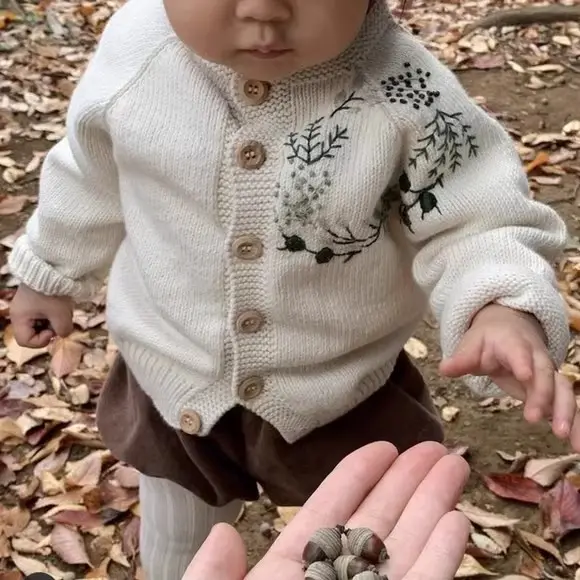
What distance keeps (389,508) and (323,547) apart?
13cm

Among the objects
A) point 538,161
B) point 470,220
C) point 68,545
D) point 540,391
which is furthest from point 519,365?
point 538,161

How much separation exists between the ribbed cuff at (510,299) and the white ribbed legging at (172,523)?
1.91 feet

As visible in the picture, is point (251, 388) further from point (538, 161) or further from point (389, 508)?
point (538, 161)

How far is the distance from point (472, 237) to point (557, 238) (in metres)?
0.11

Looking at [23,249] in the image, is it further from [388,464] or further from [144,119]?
[388,464]

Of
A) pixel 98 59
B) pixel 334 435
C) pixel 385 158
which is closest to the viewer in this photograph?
pixel 385 158

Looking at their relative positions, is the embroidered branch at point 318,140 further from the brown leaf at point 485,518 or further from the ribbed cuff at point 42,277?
the brown leaf at point 485,518

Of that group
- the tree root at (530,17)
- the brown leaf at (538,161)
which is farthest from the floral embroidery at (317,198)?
the tree root at (530,17)

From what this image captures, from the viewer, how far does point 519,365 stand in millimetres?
964

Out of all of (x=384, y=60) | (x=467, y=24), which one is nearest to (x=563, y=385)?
(x=384, y=60)

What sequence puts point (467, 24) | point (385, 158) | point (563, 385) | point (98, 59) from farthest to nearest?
1. point (467, 24)
2. point (98, 59)
3. point (385, 158)
4. point (563, 385)

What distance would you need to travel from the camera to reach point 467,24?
4.34m

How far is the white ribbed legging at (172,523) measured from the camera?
1497 mm

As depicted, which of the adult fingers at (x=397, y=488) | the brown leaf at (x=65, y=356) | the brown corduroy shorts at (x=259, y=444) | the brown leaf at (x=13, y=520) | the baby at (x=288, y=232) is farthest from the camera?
the brown leaf at (x=65, y=356)
